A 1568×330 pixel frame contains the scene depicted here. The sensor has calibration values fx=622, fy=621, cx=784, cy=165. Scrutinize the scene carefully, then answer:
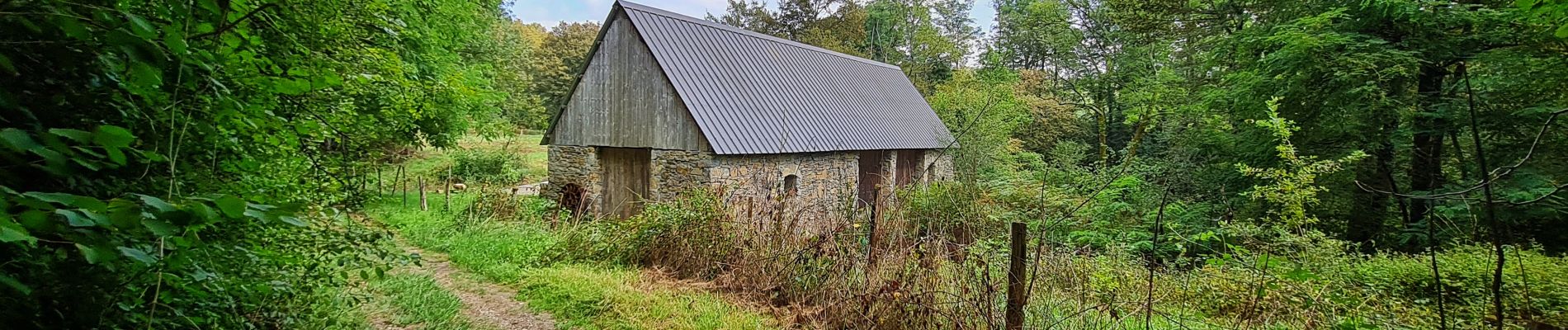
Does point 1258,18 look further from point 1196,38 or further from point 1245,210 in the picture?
point 1245,210

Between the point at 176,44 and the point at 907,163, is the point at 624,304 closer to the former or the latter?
the point at 176,44

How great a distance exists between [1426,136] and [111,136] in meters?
12.6

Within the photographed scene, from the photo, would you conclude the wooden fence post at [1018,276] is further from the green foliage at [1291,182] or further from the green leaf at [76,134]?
the green foliage at [1291,182]

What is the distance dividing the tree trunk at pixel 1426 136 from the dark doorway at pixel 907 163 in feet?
27.4

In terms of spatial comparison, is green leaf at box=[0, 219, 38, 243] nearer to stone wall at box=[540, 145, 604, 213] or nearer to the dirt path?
the dirt path

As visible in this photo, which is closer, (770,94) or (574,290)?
(574,290)

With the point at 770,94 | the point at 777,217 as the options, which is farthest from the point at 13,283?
the point at 770,94

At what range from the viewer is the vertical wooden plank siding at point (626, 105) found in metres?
9.83

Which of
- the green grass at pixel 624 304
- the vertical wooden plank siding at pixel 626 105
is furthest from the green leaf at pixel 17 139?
the vertical wooden plank siding at pixel 626 105

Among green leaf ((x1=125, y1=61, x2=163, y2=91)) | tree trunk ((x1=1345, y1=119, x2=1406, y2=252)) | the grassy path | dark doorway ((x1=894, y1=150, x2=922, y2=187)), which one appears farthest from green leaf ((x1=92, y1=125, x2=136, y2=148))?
dark doorway ((x1=894, y1=150, x2=922, y2=187))

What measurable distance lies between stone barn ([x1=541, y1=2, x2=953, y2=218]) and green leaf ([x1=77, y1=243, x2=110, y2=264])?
7332 millimetres

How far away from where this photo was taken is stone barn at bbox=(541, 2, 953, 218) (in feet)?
32.0

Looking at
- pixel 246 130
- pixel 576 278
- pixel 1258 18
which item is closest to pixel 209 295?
pixel 246 130

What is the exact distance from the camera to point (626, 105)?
1045 cm
